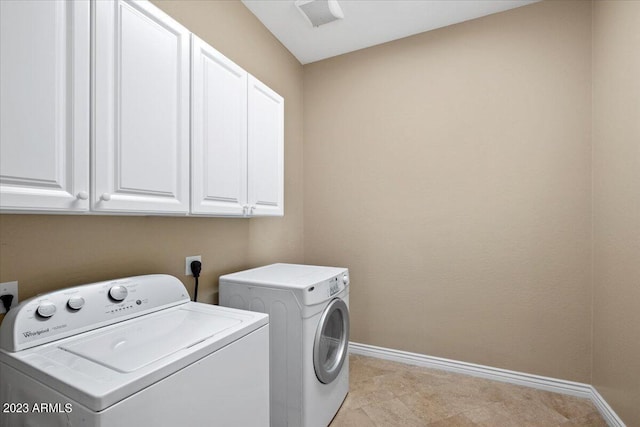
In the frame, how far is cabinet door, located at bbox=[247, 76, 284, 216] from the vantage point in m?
1.78

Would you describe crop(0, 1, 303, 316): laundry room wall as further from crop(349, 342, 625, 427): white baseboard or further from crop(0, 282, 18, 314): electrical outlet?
crop(349, 342, 625, 427): white baseboard

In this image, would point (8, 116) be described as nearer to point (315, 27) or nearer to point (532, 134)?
point (315, 27)

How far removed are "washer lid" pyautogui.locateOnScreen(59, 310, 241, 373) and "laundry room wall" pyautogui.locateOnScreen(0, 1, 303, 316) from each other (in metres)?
0.32

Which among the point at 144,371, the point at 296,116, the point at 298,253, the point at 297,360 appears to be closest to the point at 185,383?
the point at 144,371

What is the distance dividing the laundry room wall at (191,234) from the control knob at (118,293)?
166mm

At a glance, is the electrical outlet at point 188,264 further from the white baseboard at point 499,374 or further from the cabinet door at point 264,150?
the white baseboard at point 499,374

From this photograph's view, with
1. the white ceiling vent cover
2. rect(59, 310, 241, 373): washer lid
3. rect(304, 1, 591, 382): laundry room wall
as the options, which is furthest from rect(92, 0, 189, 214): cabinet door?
rect(304, 1, 591, 382): laundry room wall

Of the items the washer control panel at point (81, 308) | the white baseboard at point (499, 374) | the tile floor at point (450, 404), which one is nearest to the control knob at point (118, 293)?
the washer control panel at point (81, 308)

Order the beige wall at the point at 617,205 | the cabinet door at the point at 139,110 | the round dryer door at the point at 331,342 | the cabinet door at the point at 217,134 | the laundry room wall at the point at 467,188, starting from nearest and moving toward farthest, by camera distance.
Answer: the cabinet door at the point at 139,110 < the cabinet door at the point at 217,134 < the beige wall at the point at 617,205 < the round dryer door at the point at 331,342 < the laundry room wall at the point at 467,188

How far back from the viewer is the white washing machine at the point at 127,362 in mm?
760

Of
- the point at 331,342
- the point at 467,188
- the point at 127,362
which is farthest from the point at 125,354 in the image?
the point at 467,188

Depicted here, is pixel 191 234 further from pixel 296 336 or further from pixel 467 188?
pixel 467 188

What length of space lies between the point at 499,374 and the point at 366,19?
2.89 m

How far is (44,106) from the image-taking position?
85 cm
